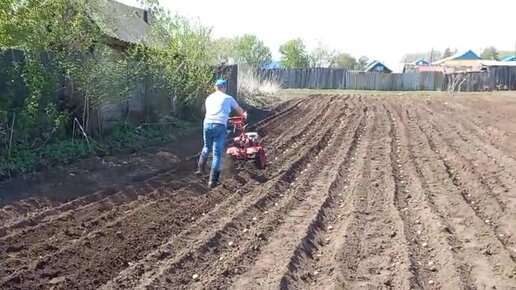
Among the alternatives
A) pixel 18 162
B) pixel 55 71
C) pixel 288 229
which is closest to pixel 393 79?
pixel 55 71

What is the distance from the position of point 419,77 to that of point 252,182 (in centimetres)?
3973

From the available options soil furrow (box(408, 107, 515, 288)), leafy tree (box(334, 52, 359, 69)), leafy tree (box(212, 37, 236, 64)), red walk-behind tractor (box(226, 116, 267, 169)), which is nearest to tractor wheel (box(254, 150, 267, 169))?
red walk-behind tractor (box(226, 116, 267, 169))

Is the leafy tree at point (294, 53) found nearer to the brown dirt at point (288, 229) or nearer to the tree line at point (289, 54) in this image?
the tree line at point (289, 54)

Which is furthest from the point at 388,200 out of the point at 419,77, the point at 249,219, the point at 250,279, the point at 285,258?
the point at 419,77

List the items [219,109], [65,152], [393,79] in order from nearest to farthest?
1. [219,109]
2. [65,152]
3. [393,79]

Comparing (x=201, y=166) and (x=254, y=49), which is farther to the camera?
(x=254, y=49)

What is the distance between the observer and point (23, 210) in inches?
326

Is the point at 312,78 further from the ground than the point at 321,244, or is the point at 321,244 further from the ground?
the point at 312,78

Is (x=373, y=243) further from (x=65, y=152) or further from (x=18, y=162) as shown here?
(x=65, y=152)

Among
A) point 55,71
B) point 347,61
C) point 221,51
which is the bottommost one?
point 55,71

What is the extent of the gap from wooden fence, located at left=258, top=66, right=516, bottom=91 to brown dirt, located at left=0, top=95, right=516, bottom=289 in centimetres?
3134

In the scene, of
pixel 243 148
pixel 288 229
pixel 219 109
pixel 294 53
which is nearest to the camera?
pixel 288 229

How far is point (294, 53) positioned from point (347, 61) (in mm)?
19372

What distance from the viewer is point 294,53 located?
70.6m
